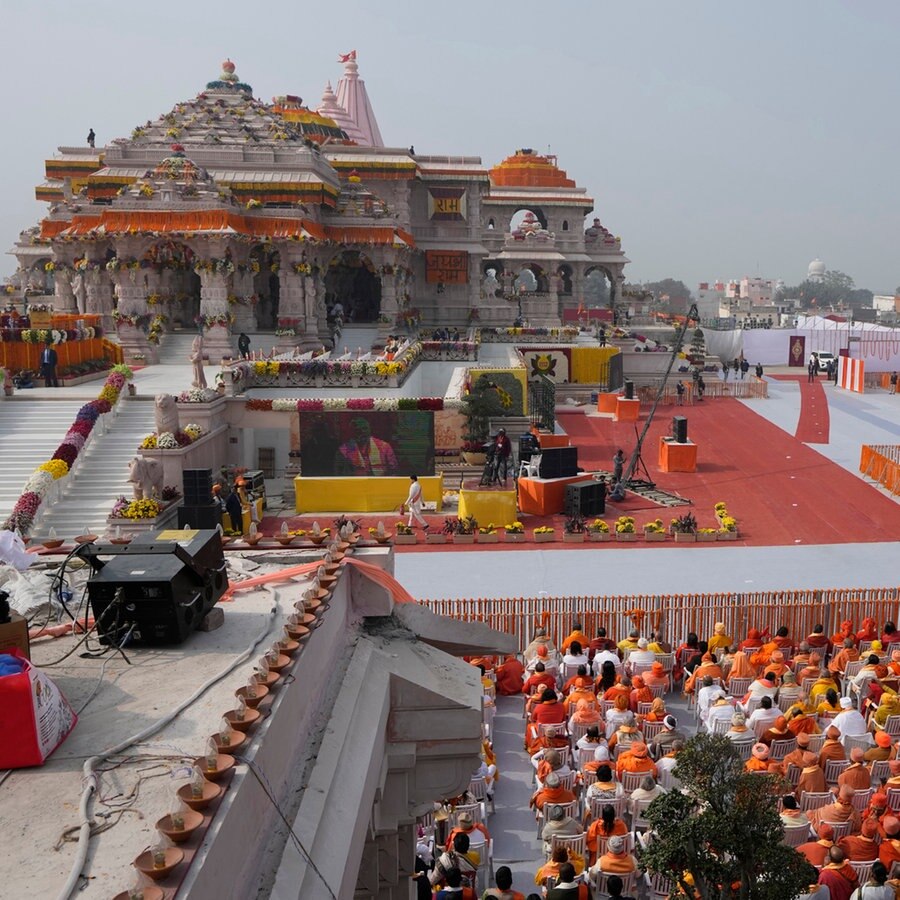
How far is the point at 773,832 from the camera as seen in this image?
6.87 m

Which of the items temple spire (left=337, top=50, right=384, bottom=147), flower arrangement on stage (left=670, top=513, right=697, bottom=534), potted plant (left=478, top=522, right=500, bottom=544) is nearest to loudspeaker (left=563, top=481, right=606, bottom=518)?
flower arrangement on stage (left=670, top=513, right=697, bottom=534)

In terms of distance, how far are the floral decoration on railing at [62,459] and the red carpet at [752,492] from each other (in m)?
4.47

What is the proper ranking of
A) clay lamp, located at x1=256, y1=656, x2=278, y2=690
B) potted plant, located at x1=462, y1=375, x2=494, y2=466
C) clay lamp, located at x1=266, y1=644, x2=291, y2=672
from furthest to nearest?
potted plant, located at x1=462, y1=375, x2=494, y2=466 < clay lamp, located at x1=266, y1=644, x2=291, y2=672 < clay lamp, located at x1=256, y1=656, x2=278, y2=690

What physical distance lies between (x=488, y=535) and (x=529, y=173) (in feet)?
146

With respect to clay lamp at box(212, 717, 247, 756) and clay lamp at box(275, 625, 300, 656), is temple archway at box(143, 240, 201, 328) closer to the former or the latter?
clay lamp at box(275, 625, 300, 656)

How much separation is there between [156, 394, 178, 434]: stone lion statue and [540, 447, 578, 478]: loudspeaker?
8.62 m

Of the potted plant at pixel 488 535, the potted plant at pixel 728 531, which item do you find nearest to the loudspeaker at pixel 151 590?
the potted plant at pixel 488 535

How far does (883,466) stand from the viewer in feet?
83.8

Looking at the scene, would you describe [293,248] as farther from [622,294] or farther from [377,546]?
[622,294]

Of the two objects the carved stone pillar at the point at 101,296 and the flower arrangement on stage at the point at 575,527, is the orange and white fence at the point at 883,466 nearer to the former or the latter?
the flower arrangement on stage at the point at 575,527

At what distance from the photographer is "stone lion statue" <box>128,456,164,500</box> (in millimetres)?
19484

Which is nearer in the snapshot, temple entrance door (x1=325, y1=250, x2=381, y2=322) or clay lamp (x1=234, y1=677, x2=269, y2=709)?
clay lamp (x1=234, y1=677, x2=269, y2=709)

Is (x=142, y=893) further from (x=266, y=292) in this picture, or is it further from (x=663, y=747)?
(x=266, y=292)

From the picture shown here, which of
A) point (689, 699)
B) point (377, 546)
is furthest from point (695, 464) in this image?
point (377, 546)
